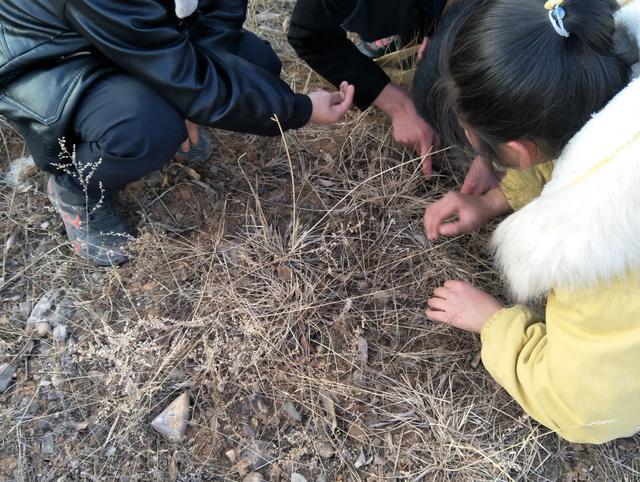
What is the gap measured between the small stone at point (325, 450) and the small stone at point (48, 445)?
592 millimetres

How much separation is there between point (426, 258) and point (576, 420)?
543 millimetres

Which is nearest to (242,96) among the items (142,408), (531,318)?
(142,408)

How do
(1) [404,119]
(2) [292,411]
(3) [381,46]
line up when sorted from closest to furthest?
(2) [292,411] < (1) [404,119] < (3) [381,46]

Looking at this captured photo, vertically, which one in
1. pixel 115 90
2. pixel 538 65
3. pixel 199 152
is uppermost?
pixel 538 65

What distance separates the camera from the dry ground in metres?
1.22

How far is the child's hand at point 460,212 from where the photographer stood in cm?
144

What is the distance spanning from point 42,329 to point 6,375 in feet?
0.42

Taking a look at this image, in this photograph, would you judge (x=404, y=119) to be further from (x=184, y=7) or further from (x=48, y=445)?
(x=48, y=445)

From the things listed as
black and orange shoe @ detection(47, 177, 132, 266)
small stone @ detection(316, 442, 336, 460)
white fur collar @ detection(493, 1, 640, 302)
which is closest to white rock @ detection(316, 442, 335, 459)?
small stone @ detection(316, 442, 336, 460)

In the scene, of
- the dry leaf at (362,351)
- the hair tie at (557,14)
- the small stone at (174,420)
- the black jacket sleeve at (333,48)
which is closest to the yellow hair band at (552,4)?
the hair tie at (557,14)

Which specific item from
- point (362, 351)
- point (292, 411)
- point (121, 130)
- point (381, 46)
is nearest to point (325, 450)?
point (292, 411)

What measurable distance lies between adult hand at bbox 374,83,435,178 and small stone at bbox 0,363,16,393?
3.92 ft

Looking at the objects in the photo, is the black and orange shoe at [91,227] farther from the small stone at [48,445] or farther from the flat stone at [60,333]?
the small stone at [48,445]

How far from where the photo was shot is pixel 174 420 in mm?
1223
